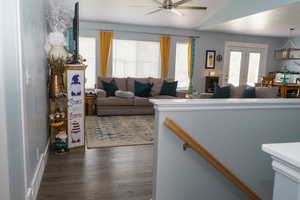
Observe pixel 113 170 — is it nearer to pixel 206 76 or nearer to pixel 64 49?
pixel 64 49

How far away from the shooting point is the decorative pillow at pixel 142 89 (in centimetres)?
644

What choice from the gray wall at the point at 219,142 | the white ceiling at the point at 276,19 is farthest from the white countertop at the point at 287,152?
the white ceiling at the point at 276,19

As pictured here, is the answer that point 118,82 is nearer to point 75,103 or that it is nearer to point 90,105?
point 90,105

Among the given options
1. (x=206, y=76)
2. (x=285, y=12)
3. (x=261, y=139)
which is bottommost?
(x=261, y=139)

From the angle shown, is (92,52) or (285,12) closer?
(285,12)

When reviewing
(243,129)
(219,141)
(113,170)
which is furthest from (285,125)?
(113,170)

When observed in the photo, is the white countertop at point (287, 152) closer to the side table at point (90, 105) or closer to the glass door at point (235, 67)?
the side table at point (90, 105)

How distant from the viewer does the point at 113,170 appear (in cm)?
295

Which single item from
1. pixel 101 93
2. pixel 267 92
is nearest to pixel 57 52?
pixel 101 93

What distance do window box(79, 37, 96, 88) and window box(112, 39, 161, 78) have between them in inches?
24.2

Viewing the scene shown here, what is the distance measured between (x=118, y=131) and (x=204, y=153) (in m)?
2.82

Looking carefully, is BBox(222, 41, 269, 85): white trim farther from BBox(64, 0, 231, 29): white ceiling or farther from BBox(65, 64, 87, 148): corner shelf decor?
BBox(65, 64, 87, 148): corner shelf decor

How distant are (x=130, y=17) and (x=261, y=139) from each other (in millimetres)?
5138

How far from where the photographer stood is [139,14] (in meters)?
6.14
